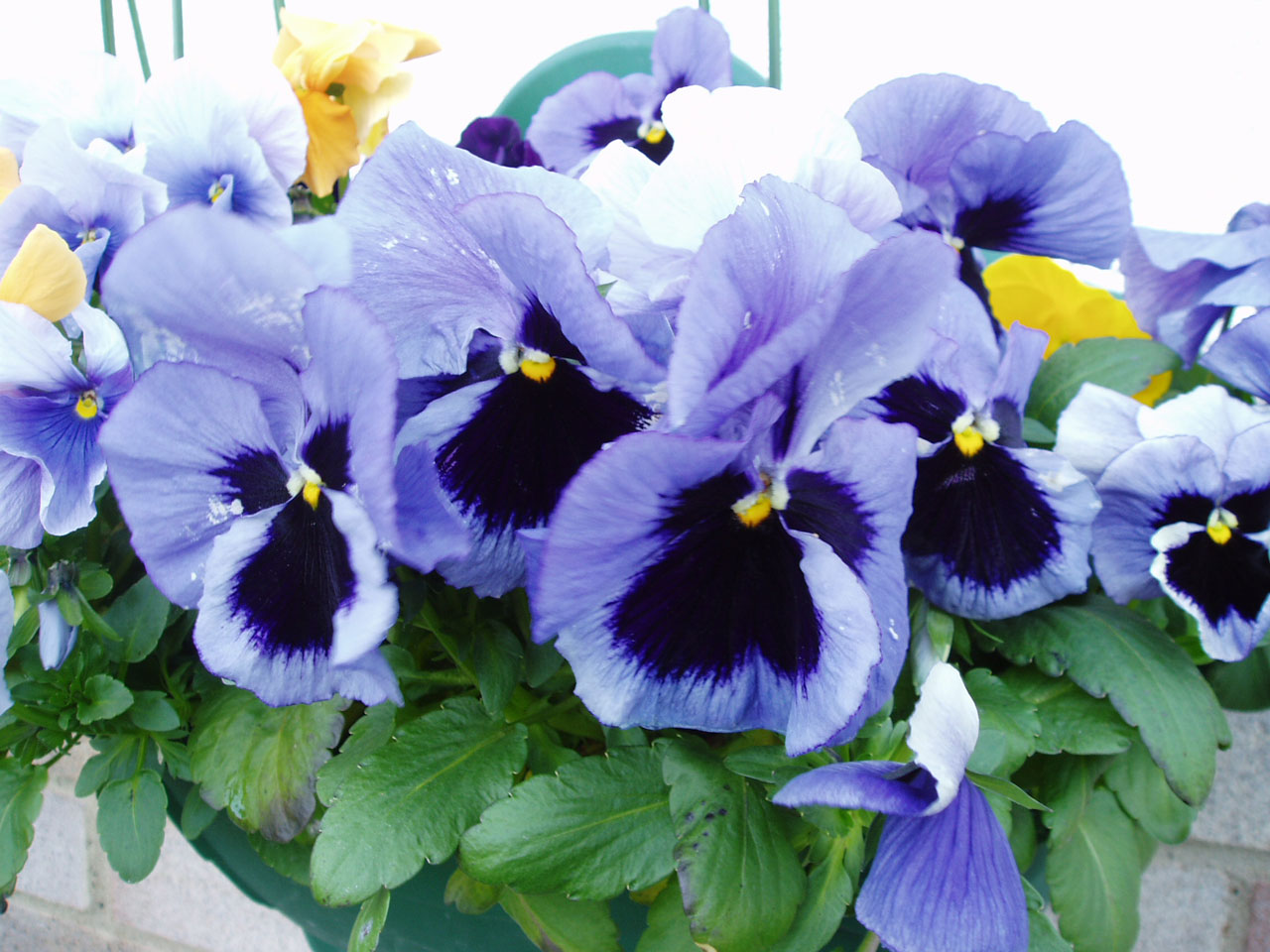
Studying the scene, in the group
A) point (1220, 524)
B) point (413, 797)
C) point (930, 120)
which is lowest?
point (413, 797)

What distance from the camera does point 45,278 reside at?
0.33 metres

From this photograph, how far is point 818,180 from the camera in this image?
0.25m

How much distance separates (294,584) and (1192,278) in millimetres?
409

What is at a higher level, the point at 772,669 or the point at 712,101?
the point at 712,101

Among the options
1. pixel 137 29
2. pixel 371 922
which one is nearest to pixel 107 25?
pixel 137 29

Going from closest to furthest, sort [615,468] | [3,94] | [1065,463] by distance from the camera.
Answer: [615,468] < [1065,463] < [3,94]

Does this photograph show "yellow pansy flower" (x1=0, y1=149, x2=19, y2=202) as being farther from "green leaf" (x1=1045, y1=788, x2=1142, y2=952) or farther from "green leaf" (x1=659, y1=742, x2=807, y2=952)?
"green leaf" (x1=1045, y1=788, x2=1142, y2=952)

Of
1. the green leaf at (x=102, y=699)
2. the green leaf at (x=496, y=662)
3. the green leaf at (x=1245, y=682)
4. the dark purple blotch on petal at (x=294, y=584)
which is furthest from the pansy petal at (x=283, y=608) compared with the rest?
the green leaf at (x=1245, y=682)

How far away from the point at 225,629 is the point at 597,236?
0.44 ft

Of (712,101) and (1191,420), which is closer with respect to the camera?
(712,101)

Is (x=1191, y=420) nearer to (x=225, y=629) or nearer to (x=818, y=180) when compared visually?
(x=818, y=180)

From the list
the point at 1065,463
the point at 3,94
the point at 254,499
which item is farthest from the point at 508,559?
the point at 3,94

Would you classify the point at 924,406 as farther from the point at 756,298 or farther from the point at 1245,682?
the point at 1245,682

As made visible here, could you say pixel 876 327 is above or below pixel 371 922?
above
